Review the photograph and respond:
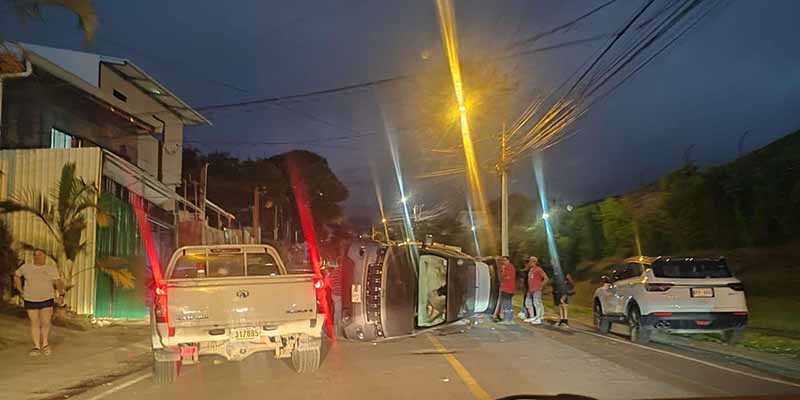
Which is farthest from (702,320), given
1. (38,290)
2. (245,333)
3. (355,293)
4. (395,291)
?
(38,290)

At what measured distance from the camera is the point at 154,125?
30078mm

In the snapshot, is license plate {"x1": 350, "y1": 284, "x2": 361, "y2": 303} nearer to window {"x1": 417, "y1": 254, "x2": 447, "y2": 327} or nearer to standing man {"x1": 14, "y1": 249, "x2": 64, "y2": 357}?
window {"x1": 417, "y1": 254, "x2": 447, "y2": 327}

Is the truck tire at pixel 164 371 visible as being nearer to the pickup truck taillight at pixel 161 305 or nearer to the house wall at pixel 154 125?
the pickup truck taillight at pixel 161 305

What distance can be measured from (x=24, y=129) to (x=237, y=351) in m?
15.0

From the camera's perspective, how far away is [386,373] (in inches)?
420

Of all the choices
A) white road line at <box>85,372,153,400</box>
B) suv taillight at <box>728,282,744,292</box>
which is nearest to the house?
white road line at <box>85,372,153,400</box>

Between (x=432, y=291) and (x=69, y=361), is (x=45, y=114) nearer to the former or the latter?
(x=69, y=361)

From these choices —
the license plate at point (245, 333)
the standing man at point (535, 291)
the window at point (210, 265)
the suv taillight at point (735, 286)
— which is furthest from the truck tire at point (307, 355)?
the standing man at point (535, 291)

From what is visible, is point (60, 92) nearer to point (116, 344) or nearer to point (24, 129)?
point (24, 129)

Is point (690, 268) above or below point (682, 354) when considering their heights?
above

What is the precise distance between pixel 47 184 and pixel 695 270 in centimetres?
1433

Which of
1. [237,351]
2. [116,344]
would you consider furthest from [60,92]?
[237,351]

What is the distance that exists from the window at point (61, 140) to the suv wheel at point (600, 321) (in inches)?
605

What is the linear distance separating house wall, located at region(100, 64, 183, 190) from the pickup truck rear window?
14712 mm
